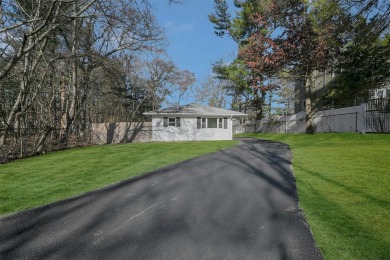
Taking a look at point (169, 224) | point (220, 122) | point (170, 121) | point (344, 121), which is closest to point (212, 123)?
point (220, 122)

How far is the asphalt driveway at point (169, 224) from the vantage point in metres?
3.37

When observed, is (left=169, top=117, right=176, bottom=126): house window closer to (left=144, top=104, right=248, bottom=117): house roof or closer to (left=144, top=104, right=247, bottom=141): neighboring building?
(left=144, top=104, right=247, bottom=141): neighboring building

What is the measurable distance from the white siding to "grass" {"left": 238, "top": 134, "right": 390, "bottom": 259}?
48.6 ft

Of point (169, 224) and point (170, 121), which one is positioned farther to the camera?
point (170, 121)

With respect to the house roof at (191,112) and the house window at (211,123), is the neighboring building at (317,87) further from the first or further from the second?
the house window at (211,123)

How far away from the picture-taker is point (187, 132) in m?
23.6

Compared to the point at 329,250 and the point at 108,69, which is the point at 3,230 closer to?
the point at 329,250

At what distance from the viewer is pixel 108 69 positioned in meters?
18.2

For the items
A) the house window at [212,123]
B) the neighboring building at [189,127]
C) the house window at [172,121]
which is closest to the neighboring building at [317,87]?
the neighboring building at [189,127]

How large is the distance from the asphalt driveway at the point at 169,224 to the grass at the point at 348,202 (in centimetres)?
27

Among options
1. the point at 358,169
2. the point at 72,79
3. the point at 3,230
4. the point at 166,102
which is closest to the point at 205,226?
the point at 3,230

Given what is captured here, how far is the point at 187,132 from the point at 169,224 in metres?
19.5

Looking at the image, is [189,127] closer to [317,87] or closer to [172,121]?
[172,121]

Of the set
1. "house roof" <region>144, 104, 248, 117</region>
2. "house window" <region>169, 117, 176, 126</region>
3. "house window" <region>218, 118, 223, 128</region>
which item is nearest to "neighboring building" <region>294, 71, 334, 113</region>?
"house roof" <region>144, 104, 248, 117</region>
